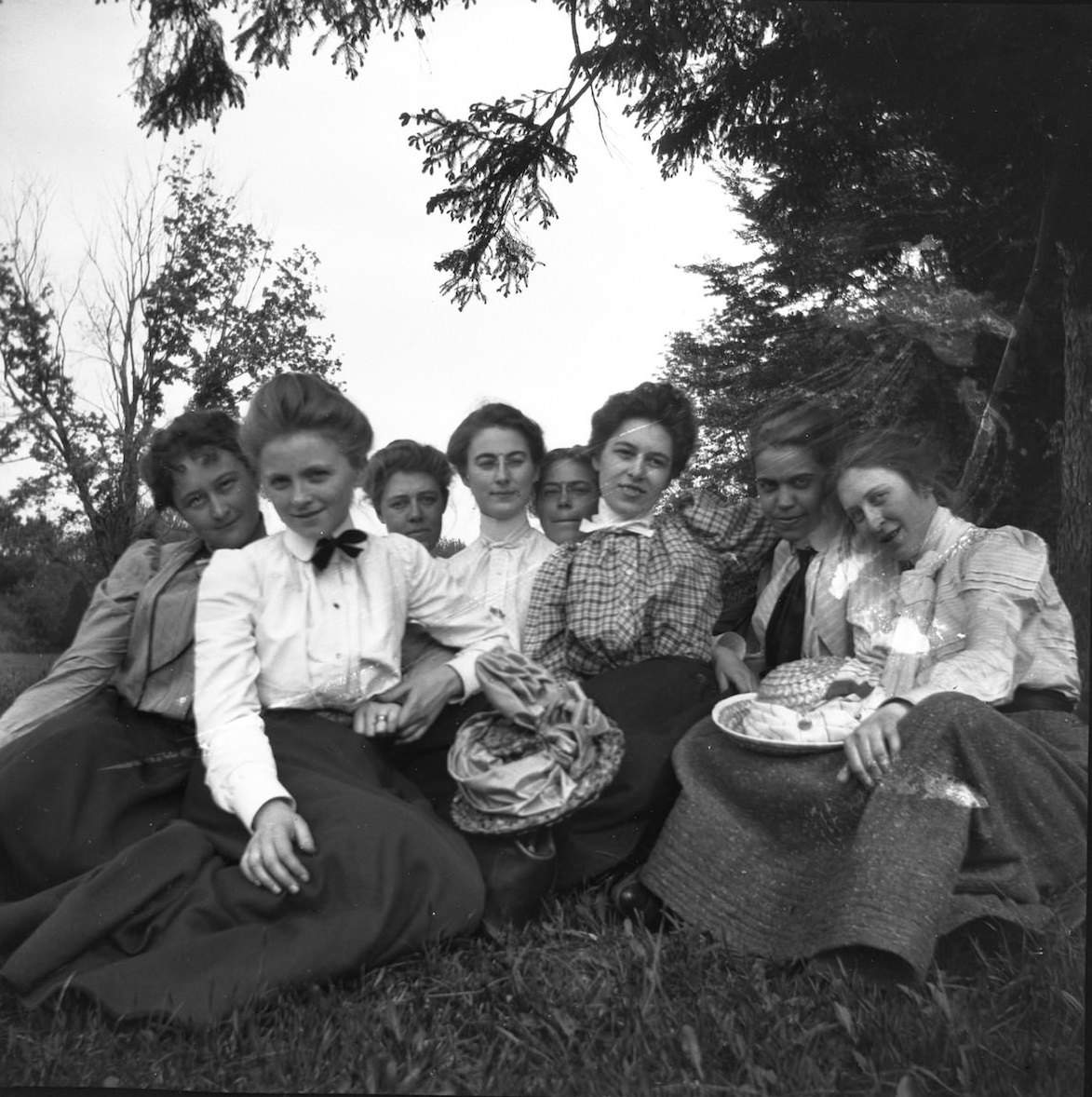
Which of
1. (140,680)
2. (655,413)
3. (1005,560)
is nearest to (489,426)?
(655,413)

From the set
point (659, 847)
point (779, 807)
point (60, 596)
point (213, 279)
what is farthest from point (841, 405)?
point (60, 596)

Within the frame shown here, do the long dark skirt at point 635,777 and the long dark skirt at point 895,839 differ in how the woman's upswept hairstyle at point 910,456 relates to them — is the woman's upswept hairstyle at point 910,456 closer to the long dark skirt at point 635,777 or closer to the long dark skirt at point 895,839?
the long dark skirt at point 895,839

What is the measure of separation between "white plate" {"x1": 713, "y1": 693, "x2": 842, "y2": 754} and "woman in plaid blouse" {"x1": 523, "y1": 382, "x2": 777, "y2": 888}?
0.11 meters

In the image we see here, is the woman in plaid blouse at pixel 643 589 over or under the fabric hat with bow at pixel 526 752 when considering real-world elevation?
over

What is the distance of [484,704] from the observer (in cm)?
271

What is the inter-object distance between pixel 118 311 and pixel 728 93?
1494 mm

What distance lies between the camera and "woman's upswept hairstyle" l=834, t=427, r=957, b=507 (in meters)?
2.47

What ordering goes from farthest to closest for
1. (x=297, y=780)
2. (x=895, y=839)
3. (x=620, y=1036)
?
(x=297, y=780), (x=895, y=839), (x=620, y=1036)

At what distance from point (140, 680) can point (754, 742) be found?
144 centimetres

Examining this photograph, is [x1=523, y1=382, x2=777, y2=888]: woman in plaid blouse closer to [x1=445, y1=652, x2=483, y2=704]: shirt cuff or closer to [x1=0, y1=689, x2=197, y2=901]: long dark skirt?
[x1=445, y1=652, x2=483, y2=704]: shirt cuff

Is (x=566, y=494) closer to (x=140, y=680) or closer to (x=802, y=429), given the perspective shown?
(x=802, y=429)

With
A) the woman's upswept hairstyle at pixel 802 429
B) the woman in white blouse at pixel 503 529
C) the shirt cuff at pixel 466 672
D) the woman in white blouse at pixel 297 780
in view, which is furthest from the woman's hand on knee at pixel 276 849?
the woman's upswept hairstyle at pixel 802 429

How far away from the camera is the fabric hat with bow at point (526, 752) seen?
94.8 inches

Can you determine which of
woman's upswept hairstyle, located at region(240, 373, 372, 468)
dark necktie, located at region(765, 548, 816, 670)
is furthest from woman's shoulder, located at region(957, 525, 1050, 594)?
woman's upswept hairstyle, located at region(240, 373, 372, 468)
